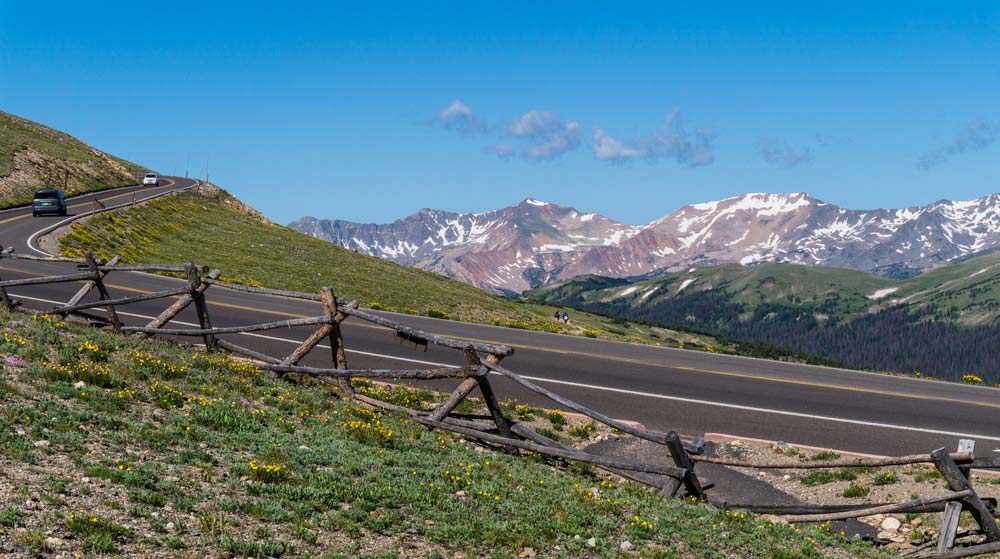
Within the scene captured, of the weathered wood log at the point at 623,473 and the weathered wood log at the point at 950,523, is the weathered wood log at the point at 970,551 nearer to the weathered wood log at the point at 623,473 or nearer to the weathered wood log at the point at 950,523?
the weathered wood log at the point at 950,523

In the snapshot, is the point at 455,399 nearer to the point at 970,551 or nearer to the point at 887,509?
the point at 887,509

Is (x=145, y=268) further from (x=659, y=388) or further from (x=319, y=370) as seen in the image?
(x=659, y=388)

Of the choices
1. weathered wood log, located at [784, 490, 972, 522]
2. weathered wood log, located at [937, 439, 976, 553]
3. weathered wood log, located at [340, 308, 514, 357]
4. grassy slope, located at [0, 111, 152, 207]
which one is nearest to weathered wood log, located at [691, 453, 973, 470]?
weathered wood log, located at [937, 439, 976, 553]

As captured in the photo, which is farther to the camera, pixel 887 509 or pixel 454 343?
pixel 454 343

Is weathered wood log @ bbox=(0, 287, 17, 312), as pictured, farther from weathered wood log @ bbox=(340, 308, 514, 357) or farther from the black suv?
the black suv

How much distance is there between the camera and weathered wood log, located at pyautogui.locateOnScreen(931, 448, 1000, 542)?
37.1 ft

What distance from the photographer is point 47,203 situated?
59125mm

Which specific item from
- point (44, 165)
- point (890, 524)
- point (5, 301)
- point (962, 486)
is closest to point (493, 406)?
point (890, 524)

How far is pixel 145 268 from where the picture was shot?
18.3 m

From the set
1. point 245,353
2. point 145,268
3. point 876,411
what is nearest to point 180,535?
point 245,353

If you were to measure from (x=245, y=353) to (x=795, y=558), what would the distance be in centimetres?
1339

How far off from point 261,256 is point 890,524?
50812 mm

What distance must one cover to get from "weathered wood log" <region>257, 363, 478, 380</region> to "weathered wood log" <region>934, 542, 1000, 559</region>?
847cm

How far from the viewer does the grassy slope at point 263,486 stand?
8500mm
